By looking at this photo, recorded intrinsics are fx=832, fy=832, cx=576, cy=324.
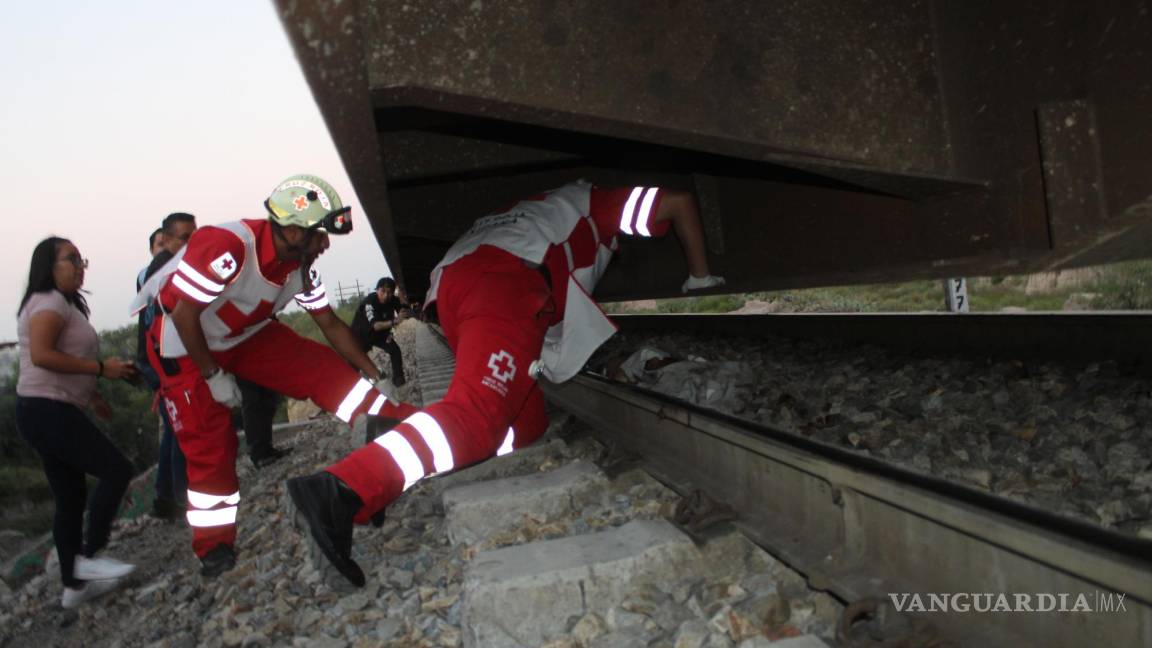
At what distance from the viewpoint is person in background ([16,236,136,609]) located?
441cm

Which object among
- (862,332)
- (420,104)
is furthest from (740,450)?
(862,332)

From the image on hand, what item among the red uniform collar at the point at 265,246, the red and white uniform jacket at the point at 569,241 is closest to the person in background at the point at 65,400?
the red uniform collar at the point at 265,246

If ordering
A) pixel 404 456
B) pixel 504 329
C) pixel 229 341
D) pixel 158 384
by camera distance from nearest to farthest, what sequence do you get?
pixel 404 456, pixel 504 329, pixel 229 341, pixel 158 384

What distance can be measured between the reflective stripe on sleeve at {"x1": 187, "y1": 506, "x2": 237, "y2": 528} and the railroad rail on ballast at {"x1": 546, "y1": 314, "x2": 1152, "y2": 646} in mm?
2021

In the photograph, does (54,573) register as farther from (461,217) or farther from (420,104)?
(420,104)

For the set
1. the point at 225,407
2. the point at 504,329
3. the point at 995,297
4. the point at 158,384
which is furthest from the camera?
the point at 995,297

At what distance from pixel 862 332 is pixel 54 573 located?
550 centimetres

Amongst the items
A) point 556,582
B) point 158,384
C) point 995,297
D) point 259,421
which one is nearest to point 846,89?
point 556,582

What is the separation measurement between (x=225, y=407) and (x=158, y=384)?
1732 mm

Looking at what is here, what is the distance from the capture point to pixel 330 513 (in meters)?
2.83

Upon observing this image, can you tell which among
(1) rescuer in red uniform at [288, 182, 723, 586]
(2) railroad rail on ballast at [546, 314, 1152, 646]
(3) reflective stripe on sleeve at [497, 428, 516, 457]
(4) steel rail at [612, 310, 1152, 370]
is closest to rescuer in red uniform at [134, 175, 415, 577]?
(1) rescuer in red uniform at [288, 182, 723, 586]

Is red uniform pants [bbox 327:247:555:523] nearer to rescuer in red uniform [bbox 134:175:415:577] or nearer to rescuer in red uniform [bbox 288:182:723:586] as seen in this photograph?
rescuer in red uniform [bbox 288:182:723:586]

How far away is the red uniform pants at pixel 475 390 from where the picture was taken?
3031 mm

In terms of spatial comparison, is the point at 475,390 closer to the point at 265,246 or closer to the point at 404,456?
the point at 404,456
